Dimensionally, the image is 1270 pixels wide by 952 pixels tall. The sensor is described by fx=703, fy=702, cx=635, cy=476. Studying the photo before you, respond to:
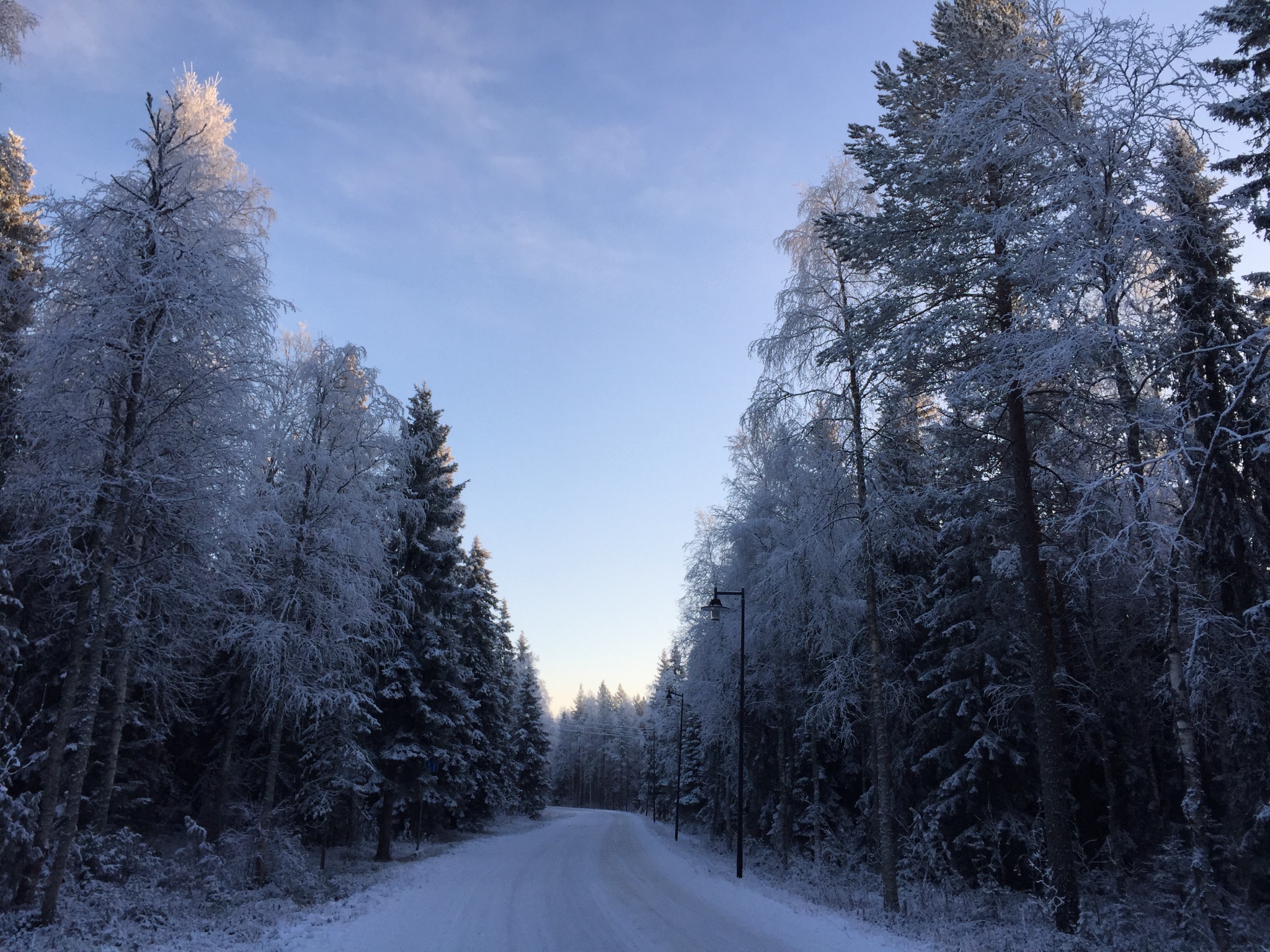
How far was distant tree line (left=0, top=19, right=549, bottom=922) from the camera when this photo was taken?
32.9ft

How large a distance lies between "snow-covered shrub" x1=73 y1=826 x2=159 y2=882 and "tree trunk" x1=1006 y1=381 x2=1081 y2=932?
15.4 meters

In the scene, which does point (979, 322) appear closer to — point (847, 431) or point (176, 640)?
point (847, 431)

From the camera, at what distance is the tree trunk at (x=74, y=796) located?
30.2ft

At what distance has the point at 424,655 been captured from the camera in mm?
22734

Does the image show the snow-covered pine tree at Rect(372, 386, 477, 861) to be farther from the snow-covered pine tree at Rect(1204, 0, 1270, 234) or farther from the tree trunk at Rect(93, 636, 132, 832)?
the snow-covered pine tree at Rect(1204, 0, 1270, 234)

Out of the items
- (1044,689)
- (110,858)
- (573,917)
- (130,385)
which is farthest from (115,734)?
(1044,689)

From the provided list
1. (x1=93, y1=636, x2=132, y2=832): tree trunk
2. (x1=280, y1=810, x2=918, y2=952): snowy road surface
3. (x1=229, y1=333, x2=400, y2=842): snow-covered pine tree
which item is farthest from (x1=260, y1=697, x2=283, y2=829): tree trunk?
(x1=280, y1=810, x2=918, y2=952): snowy road surface

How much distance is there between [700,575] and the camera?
28.6 metres

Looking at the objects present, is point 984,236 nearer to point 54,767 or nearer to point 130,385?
point 130,385

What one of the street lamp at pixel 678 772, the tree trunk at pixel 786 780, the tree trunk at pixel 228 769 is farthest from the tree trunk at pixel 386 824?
the street lamp at pixel 678 772

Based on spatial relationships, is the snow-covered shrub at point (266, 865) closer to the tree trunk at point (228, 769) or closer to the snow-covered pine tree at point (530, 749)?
the tree trunk at point (228, 769)

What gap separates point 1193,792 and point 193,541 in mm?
15333

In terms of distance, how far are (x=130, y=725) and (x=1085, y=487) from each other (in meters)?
20.9

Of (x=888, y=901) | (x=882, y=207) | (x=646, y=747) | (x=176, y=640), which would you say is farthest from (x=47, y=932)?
(x=646, y=747)
